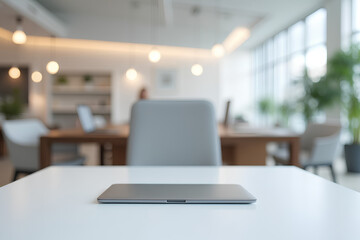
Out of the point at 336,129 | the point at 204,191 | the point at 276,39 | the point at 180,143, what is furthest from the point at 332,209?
the point at 276,39

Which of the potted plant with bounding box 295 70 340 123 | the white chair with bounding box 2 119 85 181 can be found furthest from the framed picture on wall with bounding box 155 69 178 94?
the white chair with bounding box 2 119 85 181

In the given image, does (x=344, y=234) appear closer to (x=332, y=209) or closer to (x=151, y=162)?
(x=332, y=209)

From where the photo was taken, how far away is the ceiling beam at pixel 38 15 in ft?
15.5

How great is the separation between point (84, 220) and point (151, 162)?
0.87m

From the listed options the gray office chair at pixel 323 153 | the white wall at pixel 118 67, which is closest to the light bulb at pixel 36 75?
the white wall at pixel 118 67

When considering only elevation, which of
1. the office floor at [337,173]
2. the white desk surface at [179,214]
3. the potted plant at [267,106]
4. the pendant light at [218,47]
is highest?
the pendant light at [218,47]

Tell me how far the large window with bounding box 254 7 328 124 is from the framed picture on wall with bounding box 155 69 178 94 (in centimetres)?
288

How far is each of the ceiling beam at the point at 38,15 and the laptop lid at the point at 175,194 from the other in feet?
15.7

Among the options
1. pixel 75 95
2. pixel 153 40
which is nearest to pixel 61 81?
pixel 75 95

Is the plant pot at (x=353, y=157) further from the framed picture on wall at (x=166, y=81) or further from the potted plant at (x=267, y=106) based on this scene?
the framed picture on wall at (x=166, y=81)

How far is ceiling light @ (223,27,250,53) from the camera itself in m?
5.77

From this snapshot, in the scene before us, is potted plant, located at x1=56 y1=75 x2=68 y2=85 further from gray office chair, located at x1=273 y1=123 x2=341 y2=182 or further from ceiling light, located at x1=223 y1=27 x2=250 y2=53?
gray office chair, located at x1=273 y1=123 x2=341 y2=182

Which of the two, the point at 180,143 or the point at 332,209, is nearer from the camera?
the point at 332,209

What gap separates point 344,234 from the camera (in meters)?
0.50
